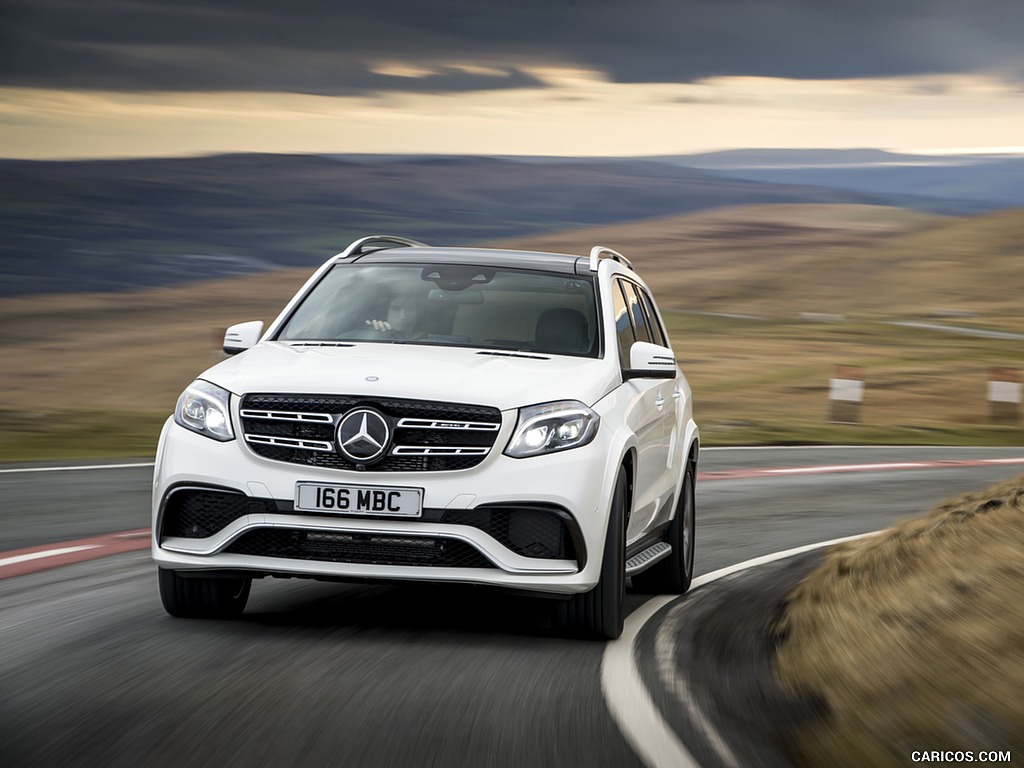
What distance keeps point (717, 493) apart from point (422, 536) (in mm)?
8490

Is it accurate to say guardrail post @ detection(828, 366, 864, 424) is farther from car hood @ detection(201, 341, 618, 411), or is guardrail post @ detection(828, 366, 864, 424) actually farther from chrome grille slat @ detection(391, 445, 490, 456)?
chrome grille slat @ detection(391, 445, 490, 456)

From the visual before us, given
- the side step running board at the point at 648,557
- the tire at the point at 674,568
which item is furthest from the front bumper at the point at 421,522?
the tire at the point at 674,568

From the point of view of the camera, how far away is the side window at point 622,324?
305 inches

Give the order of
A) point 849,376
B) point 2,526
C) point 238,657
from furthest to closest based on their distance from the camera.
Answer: point 849,376
point 2,526
point 238,657

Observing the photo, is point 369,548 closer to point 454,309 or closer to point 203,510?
point 203,510

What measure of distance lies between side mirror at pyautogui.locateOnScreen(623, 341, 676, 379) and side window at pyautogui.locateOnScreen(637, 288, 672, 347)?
168cm

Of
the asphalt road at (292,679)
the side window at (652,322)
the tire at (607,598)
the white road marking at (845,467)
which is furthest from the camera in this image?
the white road marking at (845,467)

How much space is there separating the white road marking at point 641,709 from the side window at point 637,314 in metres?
1.72

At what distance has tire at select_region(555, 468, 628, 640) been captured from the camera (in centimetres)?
659

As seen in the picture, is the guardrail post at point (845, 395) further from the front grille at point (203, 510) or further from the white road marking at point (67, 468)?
the front grille at point (203, 510)

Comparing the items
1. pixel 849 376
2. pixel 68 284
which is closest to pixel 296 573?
pixel 849 376

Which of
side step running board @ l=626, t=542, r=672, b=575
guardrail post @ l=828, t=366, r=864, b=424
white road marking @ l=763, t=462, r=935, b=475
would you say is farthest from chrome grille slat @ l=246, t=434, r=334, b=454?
guardrail post @ l=828, t=366, r=864, b=424

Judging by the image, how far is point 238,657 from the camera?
6059 mm

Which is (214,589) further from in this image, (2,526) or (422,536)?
(2,526)
